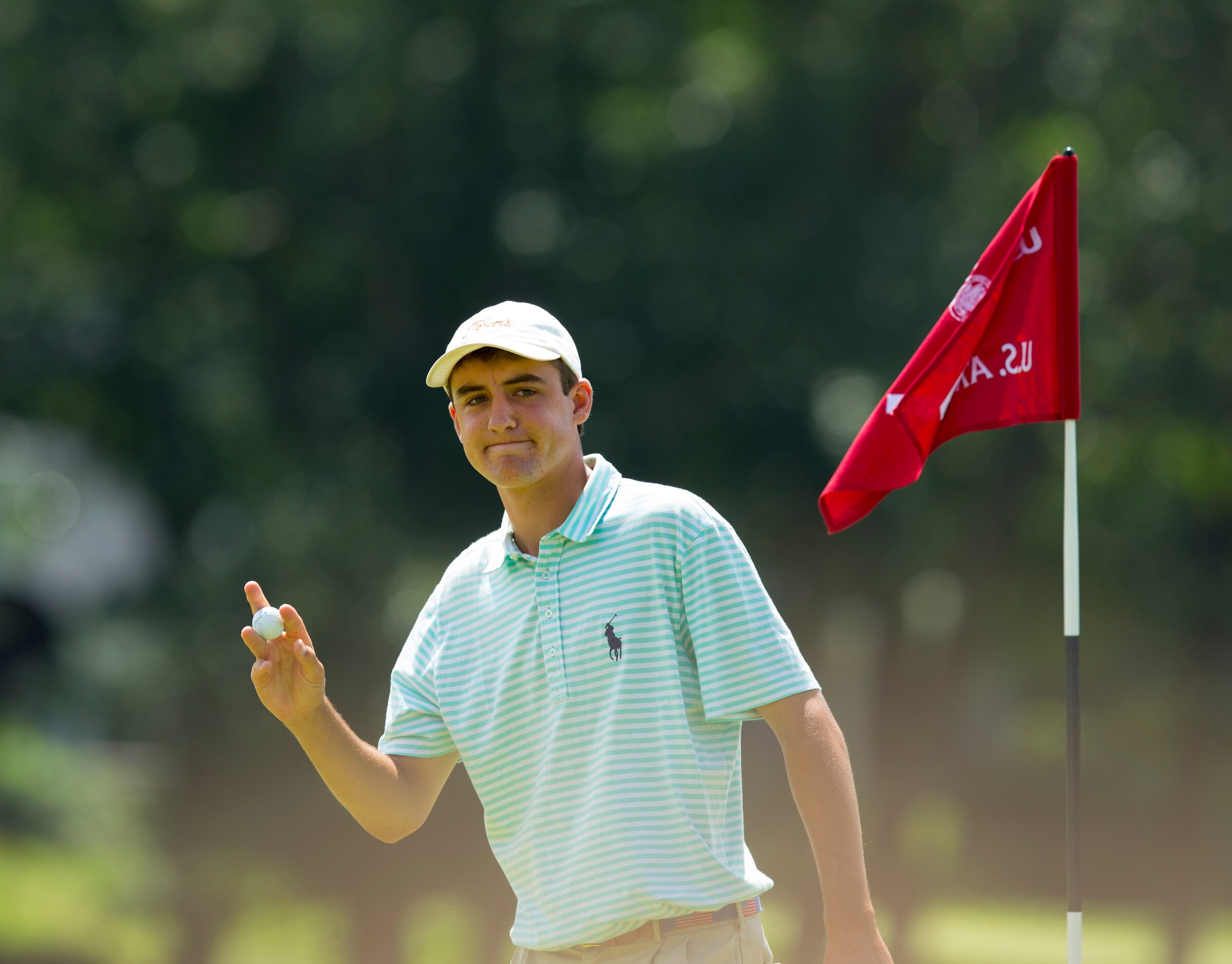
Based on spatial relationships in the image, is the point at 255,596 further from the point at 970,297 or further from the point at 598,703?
the point at 970,297

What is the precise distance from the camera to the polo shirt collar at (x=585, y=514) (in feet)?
9.80

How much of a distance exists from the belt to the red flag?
132cm

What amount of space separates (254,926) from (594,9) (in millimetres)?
7985

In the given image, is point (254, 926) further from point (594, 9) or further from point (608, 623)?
point (608, 623)

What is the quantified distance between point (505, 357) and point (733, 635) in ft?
2.37

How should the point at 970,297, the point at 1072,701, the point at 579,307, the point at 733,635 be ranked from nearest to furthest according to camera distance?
the point at 733,635
the point at 1072,701
the point at 970,297
the point at 579,307

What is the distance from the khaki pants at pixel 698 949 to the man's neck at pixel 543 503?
30.6 inches

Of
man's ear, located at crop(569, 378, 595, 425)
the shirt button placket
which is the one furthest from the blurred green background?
the shirt button placket

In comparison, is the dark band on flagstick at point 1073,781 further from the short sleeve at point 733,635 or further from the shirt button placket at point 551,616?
the shirt button placket at point 551,616

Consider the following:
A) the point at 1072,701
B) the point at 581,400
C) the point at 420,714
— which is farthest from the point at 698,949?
the point at 1072,701

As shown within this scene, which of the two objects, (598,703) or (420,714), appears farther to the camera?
(420,714)

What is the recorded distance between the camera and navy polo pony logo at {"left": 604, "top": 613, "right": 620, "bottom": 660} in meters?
2.85

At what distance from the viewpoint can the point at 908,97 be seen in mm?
11938

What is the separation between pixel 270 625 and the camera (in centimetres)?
297
